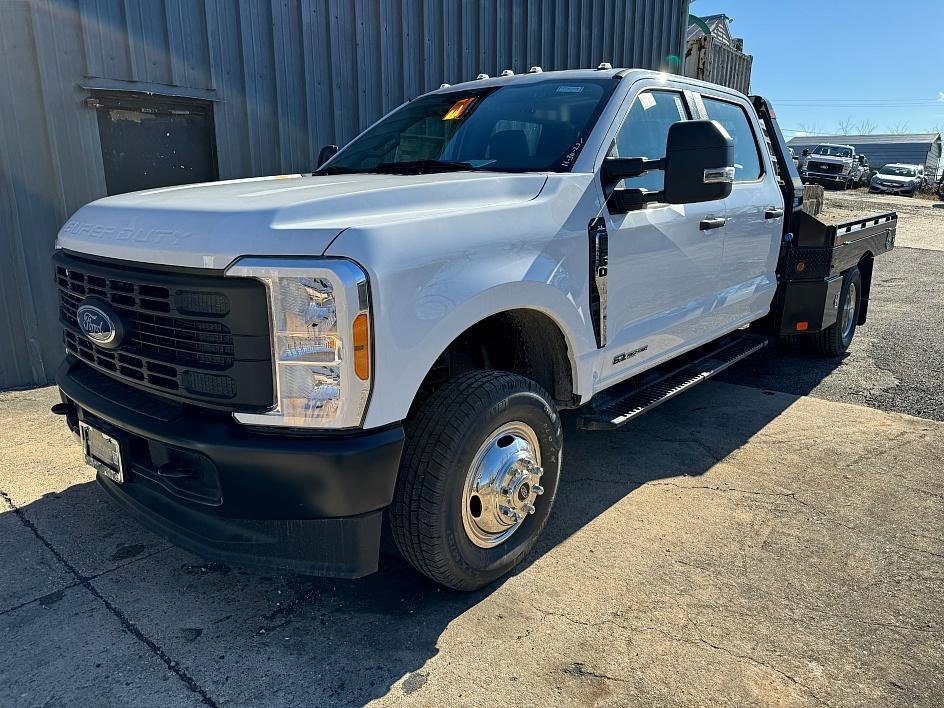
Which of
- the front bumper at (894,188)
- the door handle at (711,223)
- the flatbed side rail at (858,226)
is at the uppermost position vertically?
the door handle at (711,223)

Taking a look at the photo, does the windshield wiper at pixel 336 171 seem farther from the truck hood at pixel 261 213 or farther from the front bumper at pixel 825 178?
the front bumper at pixel 825 178

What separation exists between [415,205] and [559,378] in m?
1.05

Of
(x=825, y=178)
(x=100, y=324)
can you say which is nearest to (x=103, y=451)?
(x=100, y=324)

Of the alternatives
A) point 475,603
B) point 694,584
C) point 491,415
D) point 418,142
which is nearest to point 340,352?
point 491,415

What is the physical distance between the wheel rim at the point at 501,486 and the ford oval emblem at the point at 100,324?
4.28ft

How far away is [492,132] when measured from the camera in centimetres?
355

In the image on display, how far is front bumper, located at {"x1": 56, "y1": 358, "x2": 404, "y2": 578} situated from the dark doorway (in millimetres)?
3634

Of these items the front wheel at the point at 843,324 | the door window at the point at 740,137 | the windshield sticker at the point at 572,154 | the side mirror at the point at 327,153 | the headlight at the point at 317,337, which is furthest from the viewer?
the front wheel at the point at 843,324

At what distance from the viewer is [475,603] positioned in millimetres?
2748

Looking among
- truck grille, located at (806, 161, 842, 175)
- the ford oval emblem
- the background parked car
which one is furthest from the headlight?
the background parked car

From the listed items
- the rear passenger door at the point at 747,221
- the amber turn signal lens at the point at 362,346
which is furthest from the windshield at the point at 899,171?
the amber turn signal lens at the point at 362,346

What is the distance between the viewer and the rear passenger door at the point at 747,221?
427 centimetres

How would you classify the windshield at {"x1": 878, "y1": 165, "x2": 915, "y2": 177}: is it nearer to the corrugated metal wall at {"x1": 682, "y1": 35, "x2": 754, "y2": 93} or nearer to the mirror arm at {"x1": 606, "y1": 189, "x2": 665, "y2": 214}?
the corrugated metal wall at {"x1": 682, "y1": 35, "x2": 754, "y2": 93}

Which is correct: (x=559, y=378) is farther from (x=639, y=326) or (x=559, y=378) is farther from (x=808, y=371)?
(x=808, y=371)
